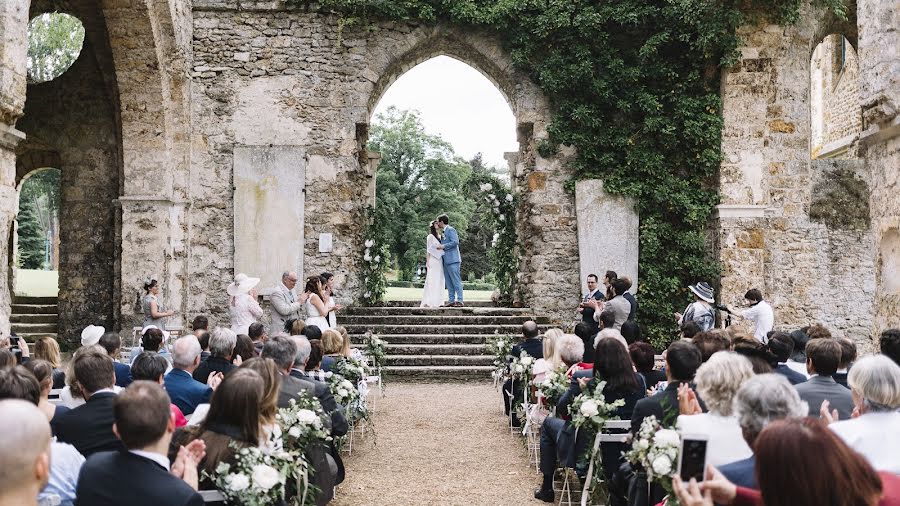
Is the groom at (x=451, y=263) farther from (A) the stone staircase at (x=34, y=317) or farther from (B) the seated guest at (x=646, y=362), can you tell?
(B) the seated guest at (x=646, y=362)

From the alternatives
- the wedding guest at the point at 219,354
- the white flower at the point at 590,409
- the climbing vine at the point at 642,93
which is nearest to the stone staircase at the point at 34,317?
the climbing vine at the point at 642,93

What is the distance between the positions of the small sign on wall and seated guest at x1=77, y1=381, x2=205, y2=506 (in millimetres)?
10525

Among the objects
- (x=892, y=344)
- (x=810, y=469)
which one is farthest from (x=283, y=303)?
(x=810, y=469)

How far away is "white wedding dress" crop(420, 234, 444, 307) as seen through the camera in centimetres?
1398

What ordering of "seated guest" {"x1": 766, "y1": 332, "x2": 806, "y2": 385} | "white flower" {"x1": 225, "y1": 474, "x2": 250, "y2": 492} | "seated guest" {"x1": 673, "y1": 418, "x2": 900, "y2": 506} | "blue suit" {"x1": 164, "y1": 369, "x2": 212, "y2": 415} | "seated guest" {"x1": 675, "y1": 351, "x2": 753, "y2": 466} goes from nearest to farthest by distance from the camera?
"seated guest" {"x1": 673, "y1": 418, "x2": 900, "y2": 506} → "white flower" {"x1": 225, "y1": 474, "x2": 250, "y2": 492} → "seated guest" {"x1": 675, "y1": 351, "x2": 753, "y2": 466} → "blue suit" {"x1": 164, "y1": 369, "x2": 212, "y2": 415} → "seated guest" {"x1": 766, "y1": 332, "x2": 806, "y2": 385}

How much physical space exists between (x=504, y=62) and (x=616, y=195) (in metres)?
2.88

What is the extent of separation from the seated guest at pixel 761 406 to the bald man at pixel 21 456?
80.3 inches

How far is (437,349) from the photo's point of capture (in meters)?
12.4

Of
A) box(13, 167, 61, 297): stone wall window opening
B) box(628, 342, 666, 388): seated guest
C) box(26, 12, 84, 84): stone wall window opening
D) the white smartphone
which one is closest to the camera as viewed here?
the white smartphone

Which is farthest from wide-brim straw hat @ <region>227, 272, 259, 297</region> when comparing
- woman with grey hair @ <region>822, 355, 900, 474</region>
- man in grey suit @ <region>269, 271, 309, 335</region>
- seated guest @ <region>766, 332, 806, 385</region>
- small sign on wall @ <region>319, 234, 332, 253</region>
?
woman with grey hair @ <region>822, 355, 900, 474</region>

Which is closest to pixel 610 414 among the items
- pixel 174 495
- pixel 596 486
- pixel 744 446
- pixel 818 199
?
pixel 596 486

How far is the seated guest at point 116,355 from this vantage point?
5.57 metres

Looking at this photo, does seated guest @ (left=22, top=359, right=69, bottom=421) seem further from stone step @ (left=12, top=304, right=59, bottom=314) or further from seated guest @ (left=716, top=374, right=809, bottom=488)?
stone step @ (left=12, top=304, right=59, bottom=314)

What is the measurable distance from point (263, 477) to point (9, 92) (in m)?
5.30
